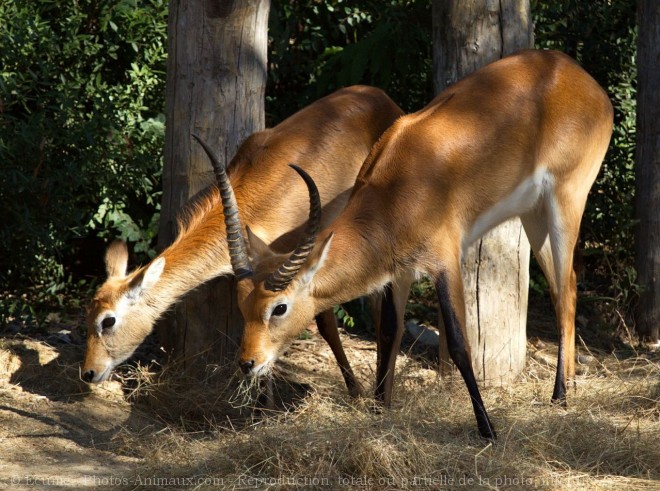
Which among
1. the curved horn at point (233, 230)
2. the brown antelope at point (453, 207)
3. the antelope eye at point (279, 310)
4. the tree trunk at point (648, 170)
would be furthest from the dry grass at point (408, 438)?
the tree trunk at point (648, 170)

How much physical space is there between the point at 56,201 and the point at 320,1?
10.8ft

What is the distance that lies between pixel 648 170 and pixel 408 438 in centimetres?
407

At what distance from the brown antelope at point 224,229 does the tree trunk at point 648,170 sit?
2.72 m

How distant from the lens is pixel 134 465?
6.15 metres

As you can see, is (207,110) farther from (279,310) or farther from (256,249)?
(279,310)

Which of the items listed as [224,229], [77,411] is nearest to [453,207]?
[224,229]

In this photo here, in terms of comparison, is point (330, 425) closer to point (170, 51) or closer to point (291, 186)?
point (291, 186)

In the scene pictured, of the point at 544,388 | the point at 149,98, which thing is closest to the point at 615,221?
the point at 544,388

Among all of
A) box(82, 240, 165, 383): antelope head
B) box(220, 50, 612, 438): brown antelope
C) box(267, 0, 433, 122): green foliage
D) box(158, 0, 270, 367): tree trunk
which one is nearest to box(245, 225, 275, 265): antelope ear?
box(220, 50, 612, 438): brown antelope

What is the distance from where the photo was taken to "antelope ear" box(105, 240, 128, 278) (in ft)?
23.9

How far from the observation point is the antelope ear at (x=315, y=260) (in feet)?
20.2

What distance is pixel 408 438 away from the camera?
19.1ft

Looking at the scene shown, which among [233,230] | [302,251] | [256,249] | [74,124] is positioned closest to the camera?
[302,251]

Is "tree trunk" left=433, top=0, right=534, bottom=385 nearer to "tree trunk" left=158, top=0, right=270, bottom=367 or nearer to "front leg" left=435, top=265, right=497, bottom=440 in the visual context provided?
"front leg" left=435, top=265, right=497, bottom=440
